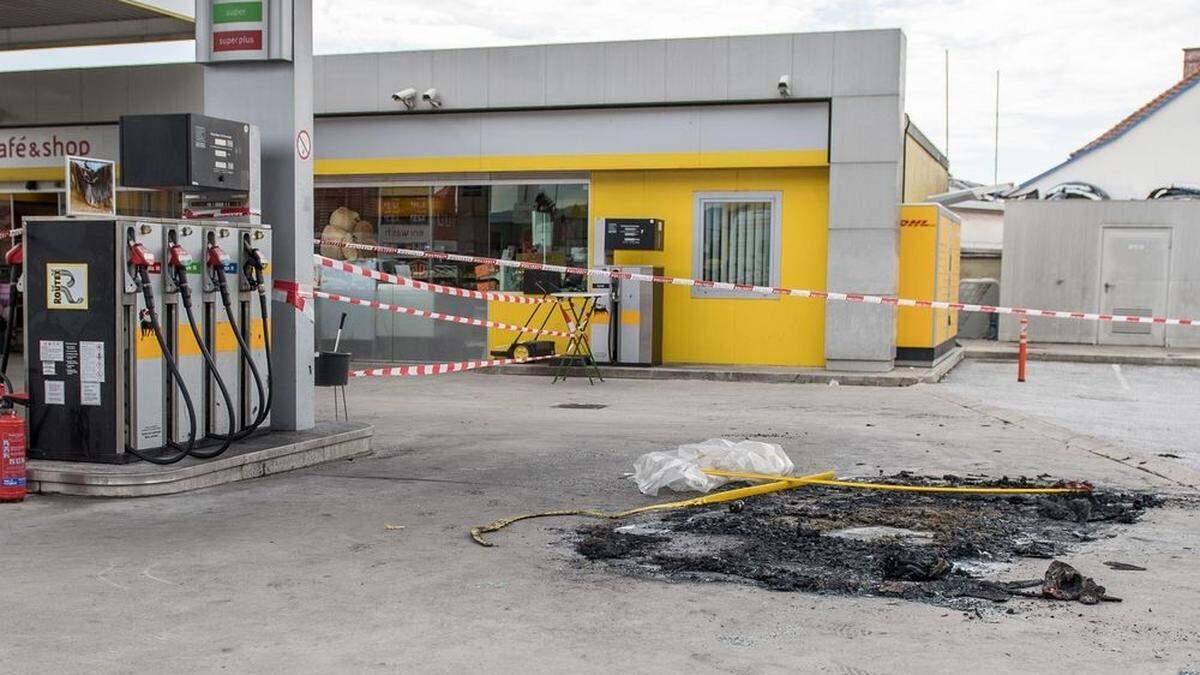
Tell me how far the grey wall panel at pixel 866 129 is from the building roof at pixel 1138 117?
16.2 meters

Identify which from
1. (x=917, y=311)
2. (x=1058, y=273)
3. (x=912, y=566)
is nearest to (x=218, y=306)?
(x=912, y=566)

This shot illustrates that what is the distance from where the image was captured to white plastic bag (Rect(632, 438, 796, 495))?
8172 mm

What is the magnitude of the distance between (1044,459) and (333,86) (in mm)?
13616

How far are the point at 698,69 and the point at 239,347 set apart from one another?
10620 mm

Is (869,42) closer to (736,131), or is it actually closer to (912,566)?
(736,131)

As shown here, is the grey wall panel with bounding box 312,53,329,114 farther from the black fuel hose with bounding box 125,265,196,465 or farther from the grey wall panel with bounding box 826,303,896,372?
the black fuel hose with bounding box 125,265,196,465

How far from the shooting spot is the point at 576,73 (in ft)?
60.7

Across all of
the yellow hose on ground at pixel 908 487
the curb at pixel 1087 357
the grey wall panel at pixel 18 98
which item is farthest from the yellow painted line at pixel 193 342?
the curb at pixel 1087 357

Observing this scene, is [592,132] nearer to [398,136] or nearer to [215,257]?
[398,136]

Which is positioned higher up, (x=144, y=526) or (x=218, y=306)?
(x=218, y=306)

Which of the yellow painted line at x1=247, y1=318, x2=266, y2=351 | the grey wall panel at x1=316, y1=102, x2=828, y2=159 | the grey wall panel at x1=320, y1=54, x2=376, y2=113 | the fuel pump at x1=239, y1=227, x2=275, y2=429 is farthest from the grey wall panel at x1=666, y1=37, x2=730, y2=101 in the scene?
the yellow painted line at x1=247, y1=318, x2=266, y2=351

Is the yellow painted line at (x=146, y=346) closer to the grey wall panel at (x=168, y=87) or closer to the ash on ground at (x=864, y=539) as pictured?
the ash on ground at (x=864, y=539)

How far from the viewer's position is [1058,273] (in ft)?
81.4

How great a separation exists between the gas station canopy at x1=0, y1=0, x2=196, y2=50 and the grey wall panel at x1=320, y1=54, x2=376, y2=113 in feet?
9.92
